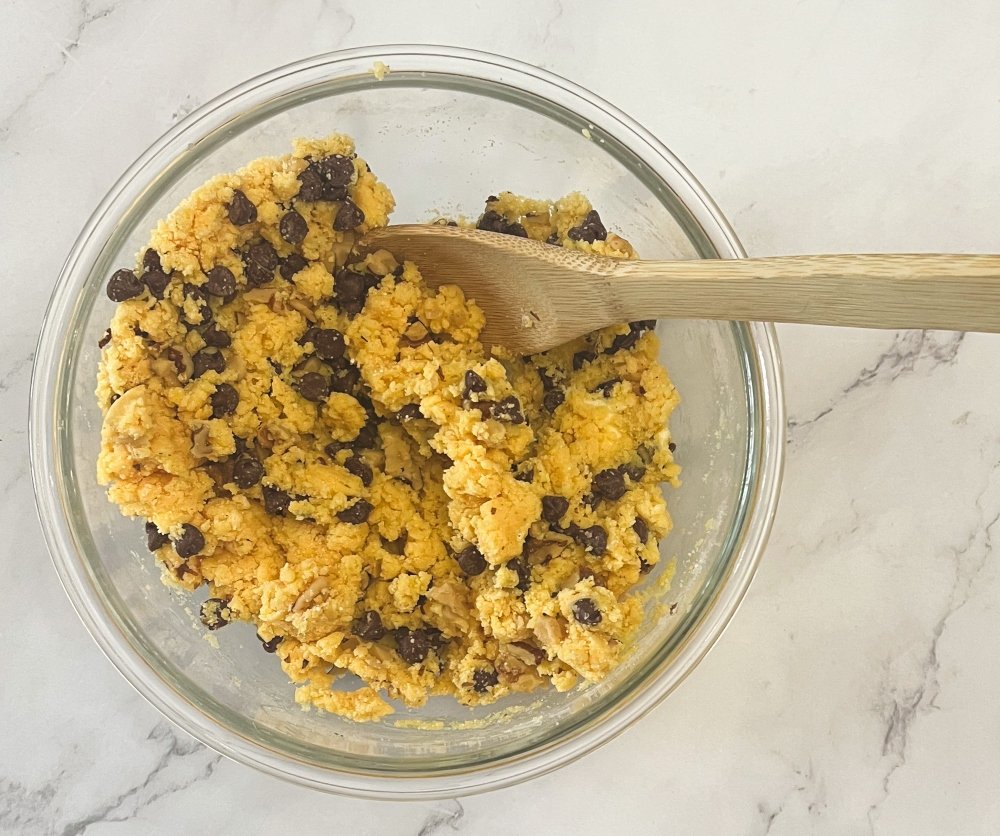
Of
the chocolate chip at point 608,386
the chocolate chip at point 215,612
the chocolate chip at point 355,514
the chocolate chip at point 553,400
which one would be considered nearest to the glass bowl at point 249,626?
the chocolate chip at point 215,612

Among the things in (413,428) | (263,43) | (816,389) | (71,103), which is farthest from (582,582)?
(71,103)

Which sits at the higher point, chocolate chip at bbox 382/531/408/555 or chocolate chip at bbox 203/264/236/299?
chocolate chip at bbox 203/264/236/299

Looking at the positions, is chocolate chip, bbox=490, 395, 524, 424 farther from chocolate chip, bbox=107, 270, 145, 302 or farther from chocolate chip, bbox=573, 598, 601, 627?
chocolate chip, bbox=107, 270, 145, 302

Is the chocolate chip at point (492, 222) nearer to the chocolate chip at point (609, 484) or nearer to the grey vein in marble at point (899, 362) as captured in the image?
the chocolate chip at point (609, 484)

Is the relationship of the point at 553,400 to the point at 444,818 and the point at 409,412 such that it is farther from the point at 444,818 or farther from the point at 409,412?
the point at 444,818

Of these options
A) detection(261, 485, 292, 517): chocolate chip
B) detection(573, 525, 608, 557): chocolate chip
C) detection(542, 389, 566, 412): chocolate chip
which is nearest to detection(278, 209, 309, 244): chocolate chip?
detection(261, 485, 292, 517): chocolate chip

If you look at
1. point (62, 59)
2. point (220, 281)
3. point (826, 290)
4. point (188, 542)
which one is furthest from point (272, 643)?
point (62, 59)
